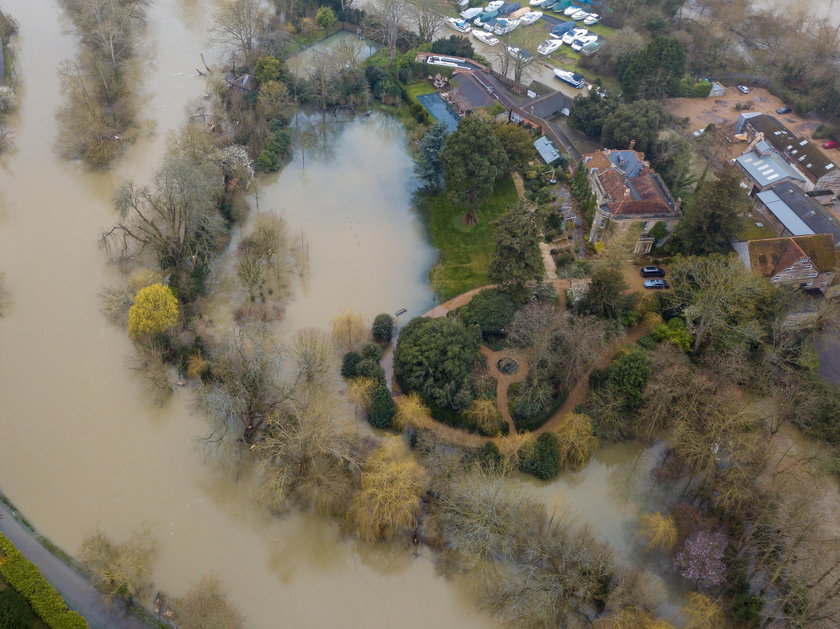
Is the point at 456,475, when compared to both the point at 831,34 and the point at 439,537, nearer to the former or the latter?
the point at 439,537

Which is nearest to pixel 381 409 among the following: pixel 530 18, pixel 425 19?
pixel 425 19

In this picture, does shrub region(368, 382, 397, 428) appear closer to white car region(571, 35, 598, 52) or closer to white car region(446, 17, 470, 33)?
white car region(571, 35, 598, 52)

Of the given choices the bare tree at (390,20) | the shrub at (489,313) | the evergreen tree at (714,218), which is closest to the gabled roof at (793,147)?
the evergreen tree at (714,218)

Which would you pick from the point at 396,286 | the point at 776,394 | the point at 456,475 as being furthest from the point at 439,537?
the point at 776,394

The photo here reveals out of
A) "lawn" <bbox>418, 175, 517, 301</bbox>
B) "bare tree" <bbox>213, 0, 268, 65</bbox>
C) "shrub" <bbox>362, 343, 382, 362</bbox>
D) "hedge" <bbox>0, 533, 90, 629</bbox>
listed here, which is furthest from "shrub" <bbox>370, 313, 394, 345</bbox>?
"bare tree" <bbox>213, 0, 268, 65</bbox>

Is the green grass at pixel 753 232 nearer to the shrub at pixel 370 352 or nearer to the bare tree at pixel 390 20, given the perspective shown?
the shrub at pixel 370 352

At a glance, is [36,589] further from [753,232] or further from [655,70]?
[655,70]

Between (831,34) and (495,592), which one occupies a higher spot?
(831,34)
